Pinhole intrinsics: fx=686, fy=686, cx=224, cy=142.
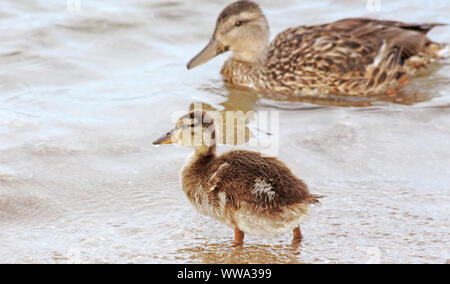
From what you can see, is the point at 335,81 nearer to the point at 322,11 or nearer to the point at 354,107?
the point at 354,107

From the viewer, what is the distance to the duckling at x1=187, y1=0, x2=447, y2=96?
7.44 meters

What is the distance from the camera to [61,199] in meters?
4.75

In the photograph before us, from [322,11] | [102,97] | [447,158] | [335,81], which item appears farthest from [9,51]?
[447,158]

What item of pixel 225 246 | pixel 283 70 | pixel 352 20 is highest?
pixel 352 20

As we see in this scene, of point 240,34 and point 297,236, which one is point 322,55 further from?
point 297,236

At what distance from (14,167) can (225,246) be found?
1.90m

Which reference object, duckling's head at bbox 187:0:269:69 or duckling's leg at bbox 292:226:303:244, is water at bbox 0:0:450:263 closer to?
duckling's leg at bbox 292:226:303:244

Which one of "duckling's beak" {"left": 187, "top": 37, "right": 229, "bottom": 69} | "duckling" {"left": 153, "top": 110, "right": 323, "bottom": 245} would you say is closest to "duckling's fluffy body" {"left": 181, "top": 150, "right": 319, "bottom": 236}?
"duckling" {"left": 153, "top": 110, "right": 323, "bottom": 245}

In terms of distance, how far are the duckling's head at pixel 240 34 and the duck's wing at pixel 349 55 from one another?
343 millimetres

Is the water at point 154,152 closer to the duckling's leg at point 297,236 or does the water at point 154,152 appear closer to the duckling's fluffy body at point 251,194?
the duckling's leg at point 297,236

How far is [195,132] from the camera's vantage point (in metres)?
4.45

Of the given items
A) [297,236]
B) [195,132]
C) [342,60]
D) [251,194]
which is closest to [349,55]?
[342,60]

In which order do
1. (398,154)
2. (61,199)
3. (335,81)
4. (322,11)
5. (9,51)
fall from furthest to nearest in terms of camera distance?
(322,11) → (9,51) → (335,81) → (398,154) → (61,199)

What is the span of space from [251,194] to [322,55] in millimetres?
3771
